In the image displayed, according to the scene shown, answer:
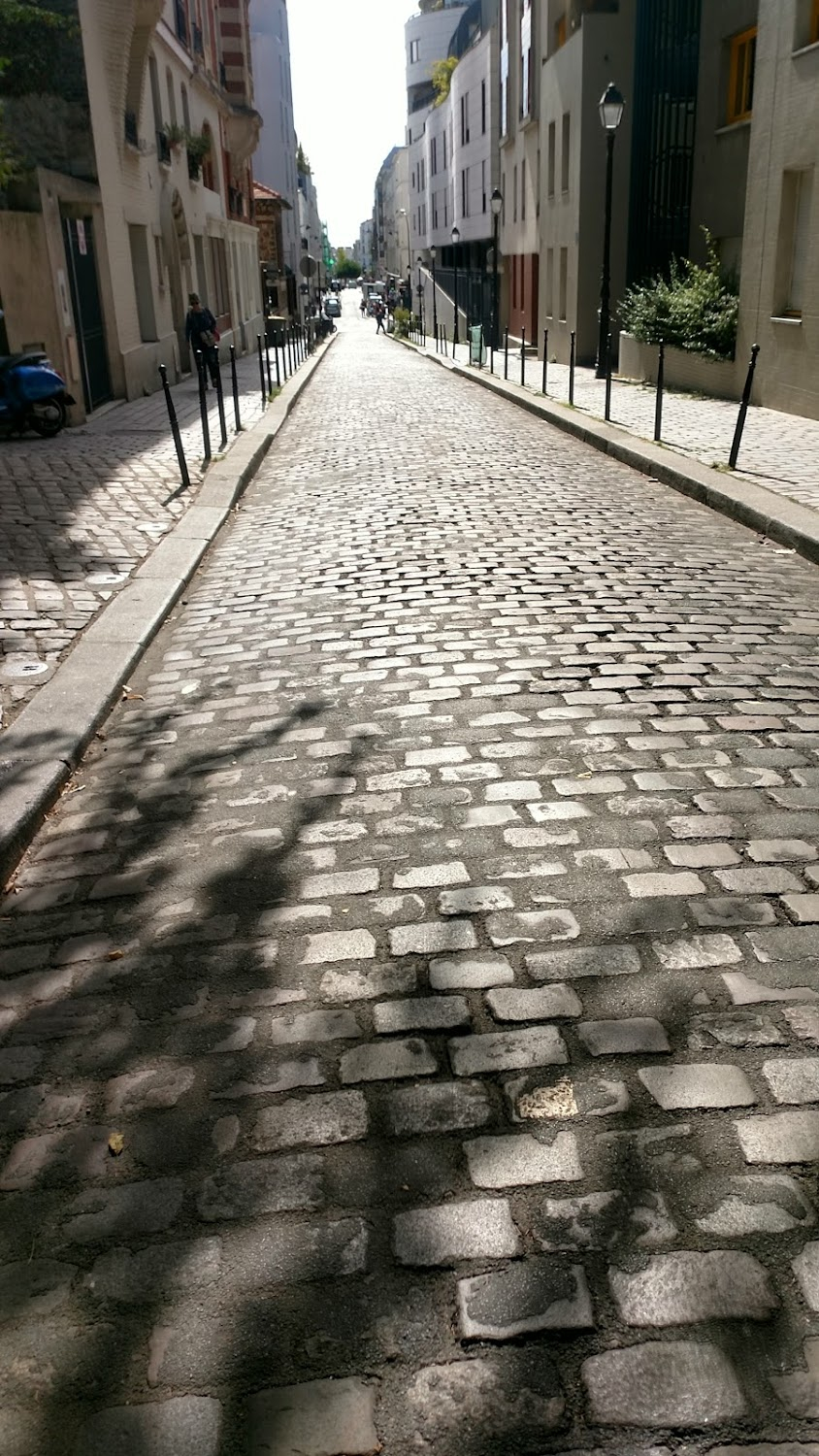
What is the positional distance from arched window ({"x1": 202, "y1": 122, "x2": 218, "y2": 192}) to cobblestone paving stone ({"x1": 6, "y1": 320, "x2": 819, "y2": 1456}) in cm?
3079

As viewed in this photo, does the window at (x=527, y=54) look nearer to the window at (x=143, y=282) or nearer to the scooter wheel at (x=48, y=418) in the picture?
the window at (x=143, y=282)

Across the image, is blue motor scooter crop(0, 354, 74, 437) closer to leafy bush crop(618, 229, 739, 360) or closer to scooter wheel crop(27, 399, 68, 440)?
scooter wheel crop(27, 399, 68, 440)

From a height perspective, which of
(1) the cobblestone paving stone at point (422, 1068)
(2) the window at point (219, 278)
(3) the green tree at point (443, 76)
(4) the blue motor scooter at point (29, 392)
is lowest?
(1) the cobblestone paving stone at point (422, 1068)

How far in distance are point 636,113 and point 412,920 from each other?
86.2 feet

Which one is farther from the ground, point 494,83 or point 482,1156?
point 494,83

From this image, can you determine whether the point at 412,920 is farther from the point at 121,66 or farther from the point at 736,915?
the point at 121,66

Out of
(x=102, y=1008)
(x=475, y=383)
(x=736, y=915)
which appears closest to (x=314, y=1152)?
(x=102, y=1008)

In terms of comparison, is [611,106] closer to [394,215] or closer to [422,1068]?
[422,1068]

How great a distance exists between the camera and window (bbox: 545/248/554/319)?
3114 cm

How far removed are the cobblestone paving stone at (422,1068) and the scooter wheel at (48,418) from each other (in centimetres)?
Result: 1037

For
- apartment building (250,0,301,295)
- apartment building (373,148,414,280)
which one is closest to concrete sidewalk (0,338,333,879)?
apartment building (250,0,301,295)

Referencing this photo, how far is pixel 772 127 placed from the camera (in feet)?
51.1

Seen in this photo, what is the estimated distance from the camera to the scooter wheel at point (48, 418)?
14.9m

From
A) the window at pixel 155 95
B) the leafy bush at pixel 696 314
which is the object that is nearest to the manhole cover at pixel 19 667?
the leafy bush at pixel 696 314
